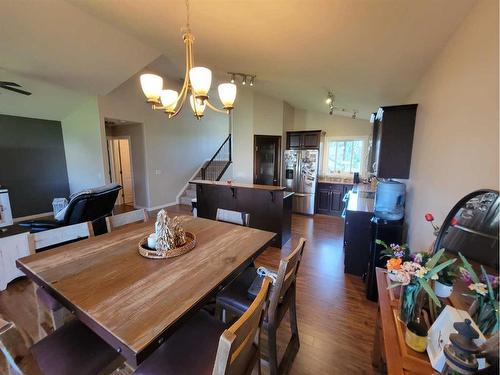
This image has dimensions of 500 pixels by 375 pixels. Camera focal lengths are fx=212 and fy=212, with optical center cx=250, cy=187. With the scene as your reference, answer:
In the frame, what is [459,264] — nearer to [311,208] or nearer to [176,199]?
[311,208]

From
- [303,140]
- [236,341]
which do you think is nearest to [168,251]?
[236,341]

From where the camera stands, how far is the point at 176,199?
6879 millimetres

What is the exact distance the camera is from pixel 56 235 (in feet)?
5.50

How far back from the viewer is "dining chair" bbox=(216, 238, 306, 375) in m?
1.27

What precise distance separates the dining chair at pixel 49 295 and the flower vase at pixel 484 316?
223 cm

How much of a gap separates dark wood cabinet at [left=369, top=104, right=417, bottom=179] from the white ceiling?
→ 0.43m

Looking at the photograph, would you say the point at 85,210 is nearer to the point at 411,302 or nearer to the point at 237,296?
the point at 237,296

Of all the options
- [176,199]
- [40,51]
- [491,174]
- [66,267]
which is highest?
[40,51]

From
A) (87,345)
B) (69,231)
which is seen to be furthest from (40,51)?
(87,345)

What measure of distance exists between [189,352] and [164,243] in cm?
70

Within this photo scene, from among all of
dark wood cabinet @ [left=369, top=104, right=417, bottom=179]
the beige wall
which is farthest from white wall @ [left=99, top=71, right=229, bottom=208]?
the beige wall

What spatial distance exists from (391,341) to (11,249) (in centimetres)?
370

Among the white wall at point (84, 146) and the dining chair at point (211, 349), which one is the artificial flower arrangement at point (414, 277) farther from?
the white wall at point (84, 146)

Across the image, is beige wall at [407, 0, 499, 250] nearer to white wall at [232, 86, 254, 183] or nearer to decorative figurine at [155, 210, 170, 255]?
decorative figurine at [155, 210, 170, 255]
